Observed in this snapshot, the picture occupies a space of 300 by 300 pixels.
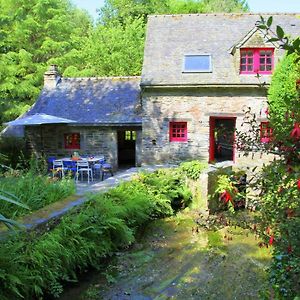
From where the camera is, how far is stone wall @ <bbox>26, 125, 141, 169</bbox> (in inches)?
649

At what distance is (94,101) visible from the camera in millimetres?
17578

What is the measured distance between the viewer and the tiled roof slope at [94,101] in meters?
16.4

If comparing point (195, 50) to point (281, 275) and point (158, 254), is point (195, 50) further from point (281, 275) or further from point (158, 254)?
point (281, 275)

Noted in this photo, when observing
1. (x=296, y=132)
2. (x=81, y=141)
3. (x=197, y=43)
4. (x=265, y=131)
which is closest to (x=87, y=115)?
(x=81, y=141)

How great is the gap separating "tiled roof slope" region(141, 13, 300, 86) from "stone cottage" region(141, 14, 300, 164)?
41 mm

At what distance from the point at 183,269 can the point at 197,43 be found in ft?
37.6

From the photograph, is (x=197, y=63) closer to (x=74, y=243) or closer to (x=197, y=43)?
(x=197, y=43)

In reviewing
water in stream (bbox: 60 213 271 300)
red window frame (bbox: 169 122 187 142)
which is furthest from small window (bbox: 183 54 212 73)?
water in stream (bbox: 60 213 271 300)

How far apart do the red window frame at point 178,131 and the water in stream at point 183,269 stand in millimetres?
6050

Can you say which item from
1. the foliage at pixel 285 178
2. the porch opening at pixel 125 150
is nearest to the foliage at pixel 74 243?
the foliage at pixel 285 178

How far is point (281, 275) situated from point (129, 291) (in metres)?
3.82

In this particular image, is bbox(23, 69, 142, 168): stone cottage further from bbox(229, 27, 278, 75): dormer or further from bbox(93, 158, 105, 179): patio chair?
bbox(229, 27, 278, 75): dormer

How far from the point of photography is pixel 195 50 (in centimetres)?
1631

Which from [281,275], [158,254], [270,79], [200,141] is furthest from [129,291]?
[270,79]
